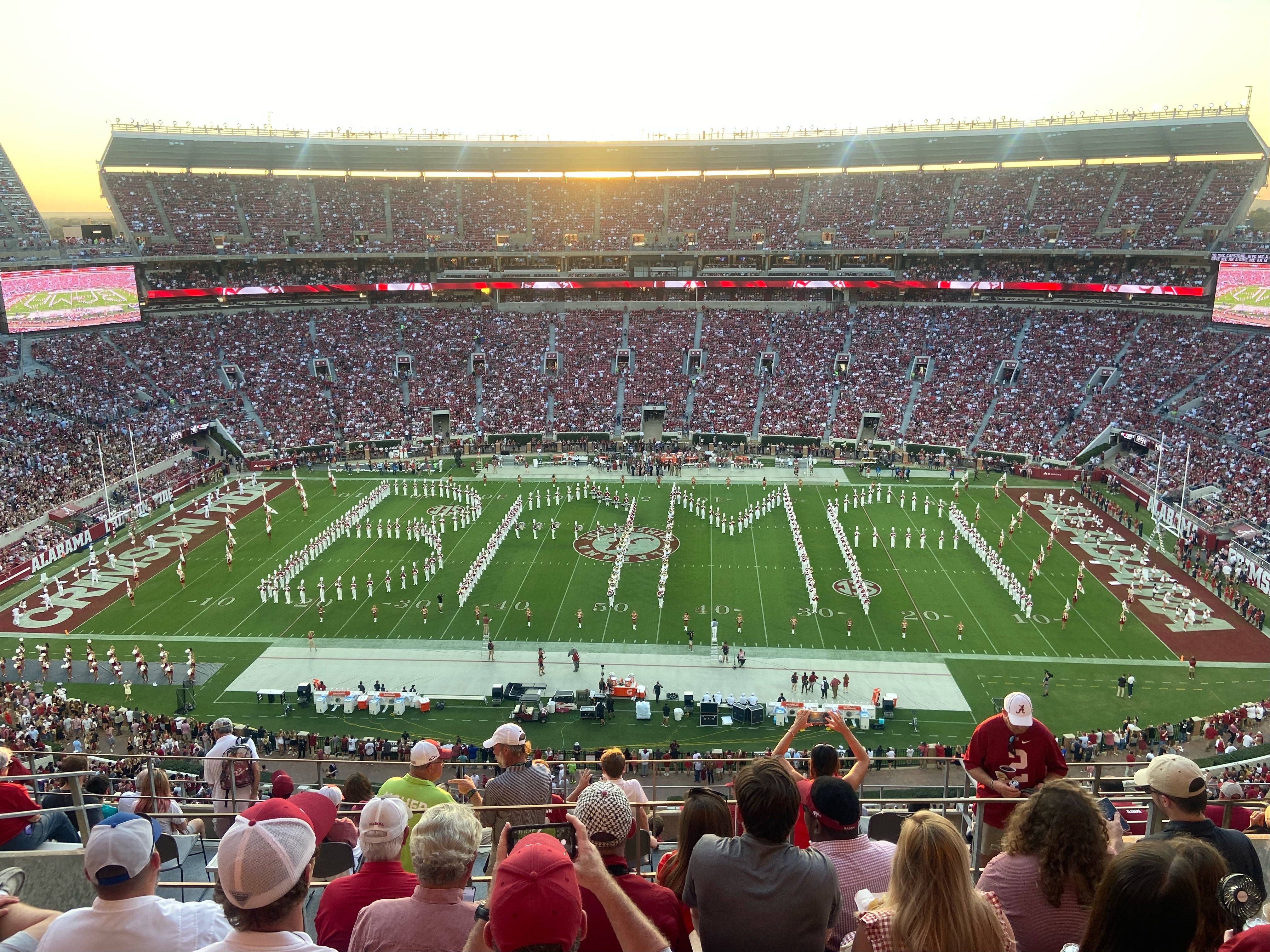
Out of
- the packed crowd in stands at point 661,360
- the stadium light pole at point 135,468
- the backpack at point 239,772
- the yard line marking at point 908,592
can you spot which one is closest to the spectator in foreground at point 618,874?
the backpack at point 239,772

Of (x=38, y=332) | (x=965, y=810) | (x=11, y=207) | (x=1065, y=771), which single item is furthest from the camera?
(x=11, y=207)

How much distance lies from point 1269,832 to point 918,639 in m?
18.7

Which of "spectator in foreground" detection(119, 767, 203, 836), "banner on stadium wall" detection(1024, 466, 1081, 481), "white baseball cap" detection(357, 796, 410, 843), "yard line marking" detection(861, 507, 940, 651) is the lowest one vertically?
"yard line marking" detection(861, 507, 940, 651)

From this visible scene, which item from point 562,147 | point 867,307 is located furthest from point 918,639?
point 562,147

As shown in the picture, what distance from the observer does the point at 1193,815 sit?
4.02 metres

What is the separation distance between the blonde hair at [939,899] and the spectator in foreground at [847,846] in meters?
1.23

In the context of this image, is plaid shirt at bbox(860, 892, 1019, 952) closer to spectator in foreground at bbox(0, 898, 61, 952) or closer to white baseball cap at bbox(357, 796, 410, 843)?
white baseball cap at bbox(357, 796, 410, 843)

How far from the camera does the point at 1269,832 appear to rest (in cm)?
A: 620

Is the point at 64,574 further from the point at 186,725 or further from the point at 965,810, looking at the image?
the point at 965,810

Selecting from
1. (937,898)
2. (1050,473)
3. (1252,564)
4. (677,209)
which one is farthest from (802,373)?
(937,898)

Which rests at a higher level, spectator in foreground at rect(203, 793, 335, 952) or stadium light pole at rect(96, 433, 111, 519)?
spectator in foreground at rect(203, 793, 335, 952)

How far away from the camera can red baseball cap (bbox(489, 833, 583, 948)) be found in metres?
2.73

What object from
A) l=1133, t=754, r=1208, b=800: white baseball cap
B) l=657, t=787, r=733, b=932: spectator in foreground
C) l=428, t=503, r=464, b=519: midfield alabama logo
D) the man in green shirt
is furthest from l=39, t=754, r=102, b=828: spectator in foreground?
l=428, t=503, r=464, b=519: midfield alabama logo

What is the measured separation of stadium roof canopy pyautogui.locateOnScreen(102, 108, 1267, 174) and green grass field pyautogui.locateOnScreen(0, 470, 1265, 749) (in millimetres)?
30484
